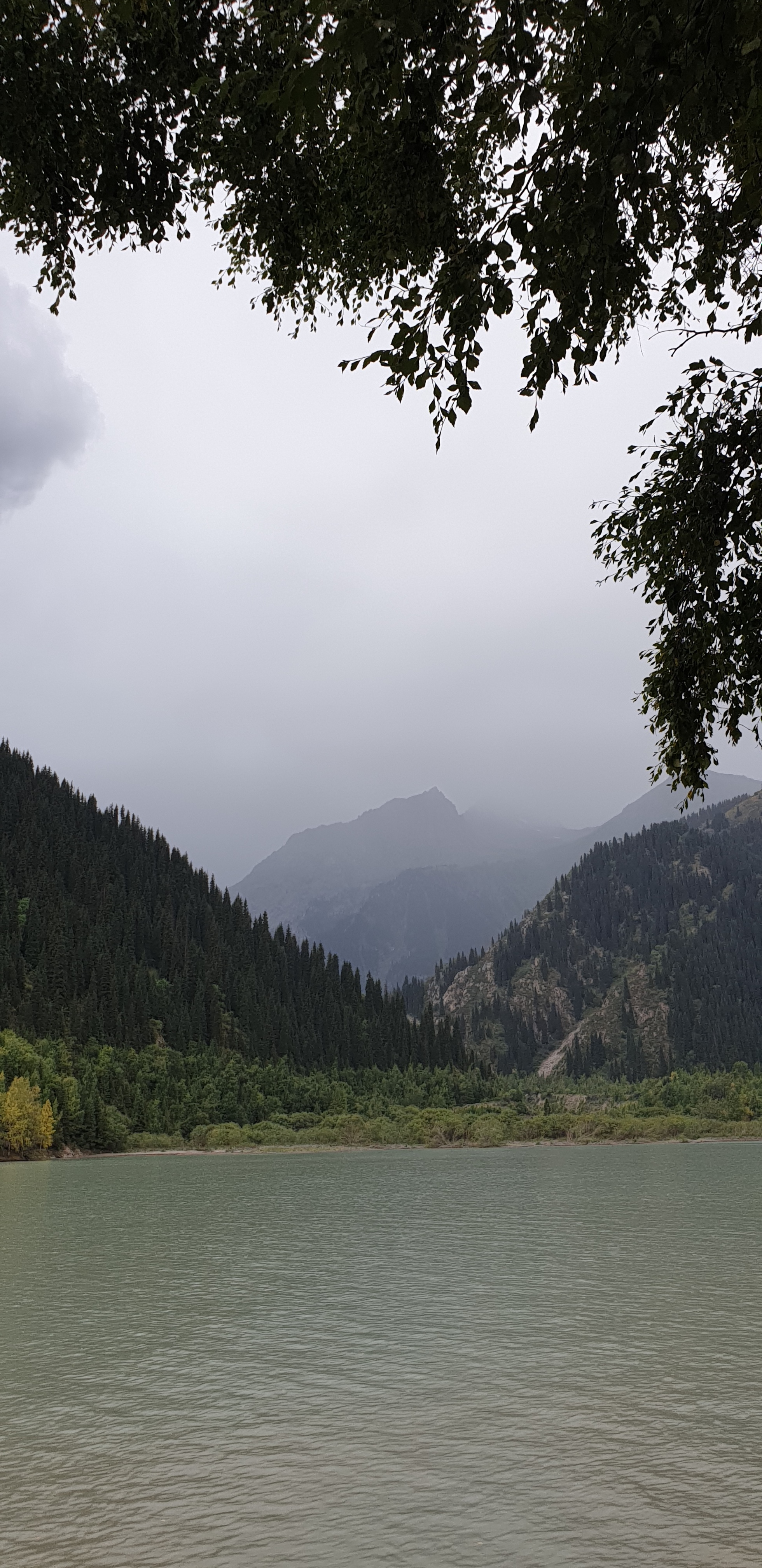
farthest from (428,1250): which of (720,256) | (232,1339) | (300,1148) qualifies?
(300,1148)

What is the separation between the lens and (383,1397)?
17328 mm

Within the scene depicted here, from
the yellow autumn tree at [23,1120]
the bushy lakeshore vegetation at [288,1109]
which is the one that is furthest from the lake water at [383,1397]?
the bushy lakeshore vegetation at [288,1109]

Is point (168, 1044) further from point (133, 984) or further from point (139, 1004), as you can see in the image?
point (133, 984)

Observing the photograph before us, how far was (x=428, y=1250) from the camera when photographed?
120 ft

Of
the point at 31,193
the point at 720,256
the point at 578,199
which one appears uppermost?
the point at 31,193

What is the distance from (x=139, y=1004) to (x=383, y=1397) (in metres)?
150

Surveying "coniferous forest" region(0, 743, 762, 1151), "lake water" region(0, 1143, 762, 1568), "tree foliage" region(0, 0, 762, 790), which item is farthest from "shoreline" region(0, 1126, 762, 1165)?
"tree foliage" region(0, 0, 762, 790)

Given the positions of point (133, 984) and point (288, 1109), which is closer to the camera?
point (288, 1109)

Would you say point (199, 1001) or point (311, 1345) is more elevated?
point (199, 1001)

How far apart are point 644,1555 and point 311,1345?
12895 mm

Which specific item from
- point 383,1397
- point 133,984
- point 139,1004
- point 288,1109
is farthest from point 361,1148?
point 383,1397

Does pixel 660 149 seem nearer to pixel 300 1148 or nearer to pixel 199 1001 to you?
pixel 300 1148

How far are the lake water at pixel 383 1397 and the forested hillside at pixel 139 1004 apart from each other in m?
92.7

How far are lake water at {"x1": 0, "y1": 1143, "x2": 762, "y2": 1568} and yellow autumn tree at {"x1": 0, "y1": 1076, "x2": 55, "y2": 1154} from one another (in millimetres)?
66708
